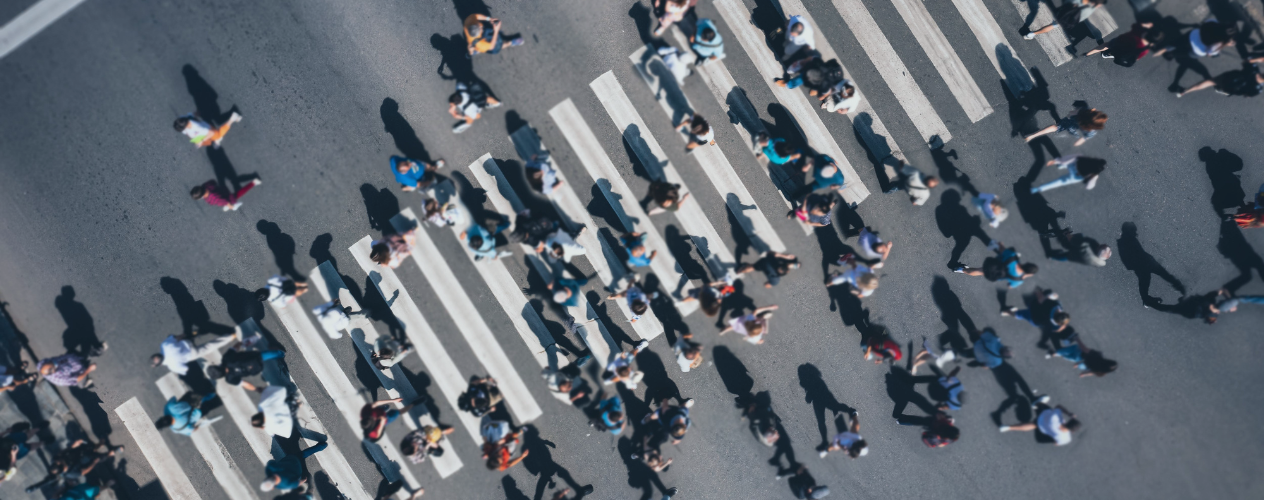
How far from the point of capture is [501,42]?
33.2ft

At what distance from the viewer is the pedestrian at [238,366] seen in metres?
9.70

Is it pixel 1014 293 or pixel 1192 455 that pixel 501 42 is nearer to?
pixel 1014 293

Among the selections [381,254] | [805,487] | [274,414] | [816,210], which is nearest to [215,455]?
[274,414]

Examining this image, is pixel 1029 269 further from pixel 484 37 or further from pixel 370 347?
pixel 370 347

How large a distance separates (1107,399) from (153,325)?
1968 cm

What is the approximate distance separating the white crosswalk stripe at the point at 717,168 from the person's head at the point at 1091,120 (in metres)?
5.95

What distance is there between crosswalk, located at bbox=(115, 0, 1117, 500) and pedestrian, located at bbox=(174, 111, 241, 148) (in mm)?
3247

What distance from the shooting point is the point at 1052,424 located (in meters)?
10.1

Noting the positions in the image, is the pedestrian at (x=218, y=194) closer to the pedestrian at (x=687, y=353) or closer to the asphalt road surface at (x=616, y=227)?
the asphalt road surface at (x=616, y=227)

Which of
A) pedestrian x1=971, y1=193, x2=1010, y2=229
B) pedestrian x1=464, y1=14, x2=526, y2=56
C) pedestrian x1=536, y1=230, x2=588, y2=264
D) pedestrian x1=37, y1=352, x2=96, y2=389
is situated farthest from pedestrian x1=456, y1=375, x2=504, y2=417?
pedestrian x1=971, y1=193, x2=1010, y2=229

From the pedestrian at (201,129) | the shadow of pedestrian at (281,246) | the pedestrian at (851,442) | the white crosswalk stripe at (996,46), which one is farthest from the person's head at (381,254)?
the white crosswalk stripe at (996,46)

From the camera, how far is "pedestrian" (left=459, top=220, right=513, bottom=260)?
9.37 meters

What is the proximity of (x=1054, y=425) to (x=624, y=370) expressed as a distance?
8.56m

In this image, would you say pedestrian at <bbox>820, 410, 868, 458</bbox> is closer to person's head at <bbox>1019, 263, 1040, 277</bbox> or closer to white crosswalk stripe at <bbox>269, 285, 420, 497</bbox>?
person's head at <bbox>1019, 263, 1040, 277</bbox>
